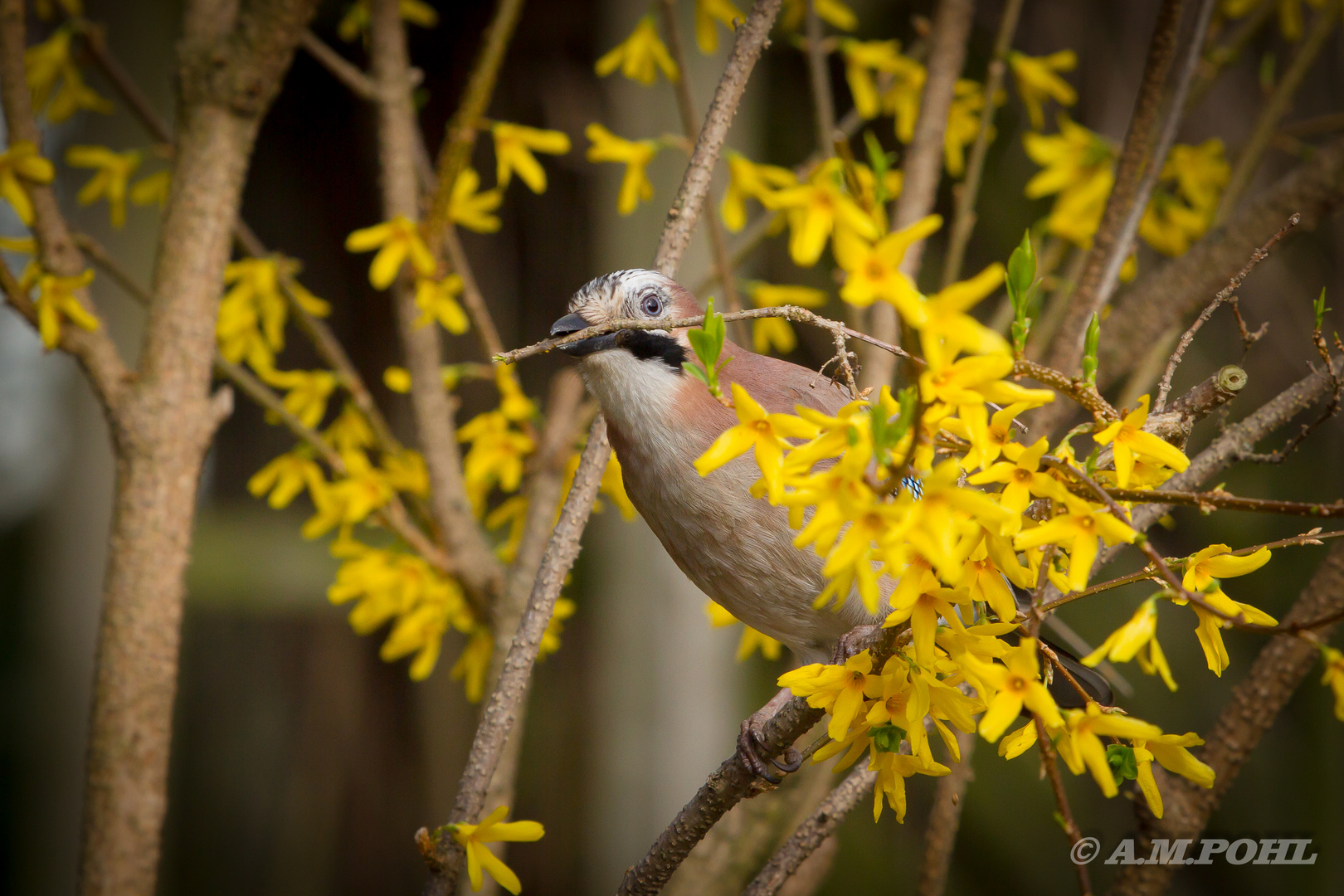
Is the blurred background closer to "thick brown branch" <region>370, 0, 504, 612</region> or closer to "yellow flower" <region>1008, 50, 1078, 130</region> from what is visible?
"yellow flower" <region>1008, 50, 1078, 130</region>

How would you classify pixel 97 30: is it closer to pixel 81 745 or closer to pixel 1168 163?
pixel 1168 163

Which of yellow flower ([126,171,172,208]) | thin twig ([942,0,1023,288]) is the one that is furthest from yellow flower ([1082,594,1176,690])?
yellow flower ([126,171,172,208])

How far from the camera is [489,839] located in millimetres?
816

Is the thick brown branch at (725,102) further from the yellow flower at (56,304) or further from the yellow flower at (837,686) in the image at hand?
the yellow flower at (56,304)

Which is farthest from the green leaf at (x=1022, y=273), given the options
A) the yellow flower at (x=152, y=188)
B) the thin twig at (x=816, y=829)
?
the yellow flower at (x=152, y=188)

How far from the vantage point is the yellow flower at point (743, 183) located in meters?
1.22

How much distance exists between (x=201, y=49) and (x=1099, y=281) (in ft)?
3.45

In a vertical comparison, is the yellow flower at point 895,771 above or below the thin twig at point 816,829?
above

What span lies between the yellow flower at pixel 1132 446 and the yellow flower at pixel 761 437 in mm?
161

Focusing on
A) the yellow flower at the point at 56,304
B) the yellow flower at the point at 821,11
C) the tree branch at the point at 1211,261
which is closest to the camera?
the yellow flower at the point at 56,304

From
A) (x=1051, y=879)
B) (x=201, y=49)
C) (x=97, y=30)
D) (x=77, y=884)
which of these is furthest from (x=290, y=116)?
(x=1051, y=879)

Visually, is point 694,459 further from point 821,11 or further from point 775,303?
point 821,11

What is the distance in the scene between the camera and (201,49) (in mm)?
1148

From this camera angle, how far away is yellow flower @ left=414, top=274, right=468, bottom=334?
1.24 meters
